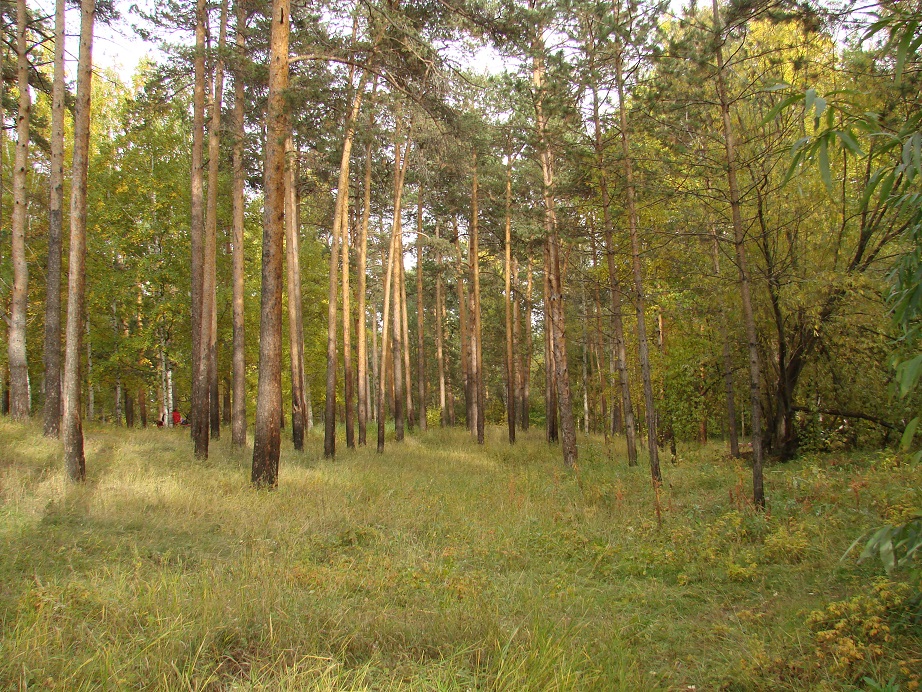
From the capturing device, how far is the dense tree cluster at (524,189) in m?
9.12

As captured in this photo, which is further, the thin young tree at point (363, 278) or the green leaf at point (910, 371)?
the thin young tree at point (363, 278)

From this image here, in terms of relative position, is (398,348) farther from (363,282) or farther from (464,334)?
(363,282)

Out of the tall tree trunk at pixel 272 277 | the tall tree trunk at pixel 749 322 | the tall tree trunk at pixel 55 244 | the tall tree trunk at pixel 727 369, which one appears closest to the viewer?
the tall tree trunk at pixel 749 322

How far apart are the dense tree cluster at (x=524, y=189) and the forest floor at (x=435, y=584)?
166 cm

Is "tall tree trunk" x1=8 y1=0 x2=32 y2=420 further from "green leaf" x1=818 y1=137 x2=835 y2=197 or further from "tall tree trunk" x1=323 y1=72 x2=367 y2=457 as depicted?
"green leaf" x1=818 y1=137 x2=835 y2=197

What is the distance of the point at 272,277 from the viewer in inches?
388

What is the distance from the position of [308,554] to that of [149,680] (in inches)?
129

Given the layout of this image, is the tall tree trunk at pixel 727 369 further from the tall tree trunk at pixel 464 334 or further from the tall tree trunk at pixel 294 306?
the tall tree trunk at pixel 294 306

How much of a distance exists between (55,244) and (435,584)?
12.3 meters

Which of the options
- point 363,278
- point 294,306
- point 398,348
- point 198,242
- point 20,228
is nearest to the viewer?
point 20,228

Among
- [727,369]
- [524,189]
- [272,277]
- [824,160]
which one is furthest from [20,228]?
[727,369]

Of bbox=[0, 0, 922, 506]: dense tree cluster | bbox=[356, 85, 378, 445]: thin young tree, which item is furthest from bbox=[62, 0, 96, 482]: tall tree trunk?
bbox=[356, 85, 378, 445]: thin young tree

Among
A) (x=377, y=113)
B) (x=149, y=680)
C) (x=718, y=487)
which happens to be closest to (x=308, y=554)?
(x=149, y=680)

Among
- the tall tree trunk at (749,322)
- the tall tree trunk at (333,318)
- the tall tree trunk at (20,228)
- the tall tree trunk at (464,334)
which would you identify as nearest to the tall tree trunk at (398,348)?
the tall tree trunk at (464,334)
